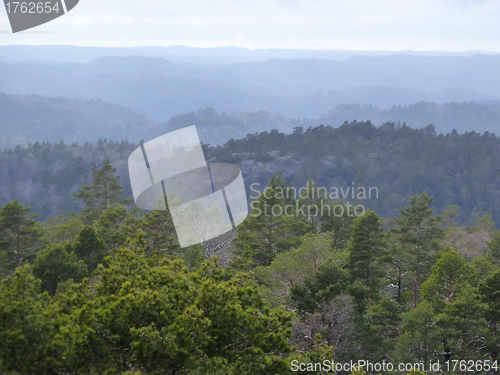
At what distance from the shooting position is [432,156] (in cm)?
15712

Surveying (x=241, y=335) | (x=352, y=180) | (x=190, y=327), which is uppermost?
(x=190, y=327)

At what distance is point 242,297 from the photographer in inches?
387

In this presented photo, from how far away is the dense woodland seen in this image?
861 cm

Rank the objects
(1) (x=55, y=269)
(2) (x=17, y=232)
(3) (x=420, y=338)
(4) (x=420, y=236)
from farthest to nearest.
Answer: (4) (x=420, y=236), (2) (x=17, y=232), (1) (x=55, y=269), (3) (x=420, y=338)

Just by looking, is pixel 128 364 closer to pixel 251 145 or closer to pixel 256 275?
pixel 256 275

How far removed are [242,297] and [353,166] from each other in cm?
15784

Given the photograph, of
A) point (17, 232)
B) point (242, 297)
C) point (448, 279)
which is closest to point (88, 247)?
point (17, 232)

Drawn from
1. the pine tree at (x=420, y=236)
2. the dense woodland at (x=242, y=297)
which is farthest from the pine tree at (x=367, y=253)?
the pine tree at (x=420, y=236)

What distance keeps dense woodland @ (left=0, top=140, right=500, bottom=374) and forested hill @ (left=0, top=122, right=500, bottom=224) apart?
106 meters

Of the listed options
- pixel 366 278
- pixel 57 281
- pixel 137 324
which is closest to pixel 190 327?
pixel 137 324

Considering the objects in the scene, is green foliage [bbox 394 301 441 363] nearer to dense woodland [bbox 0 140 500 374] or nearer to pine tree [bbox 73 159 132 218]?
dense woodland [bbox 0 140 500 374]

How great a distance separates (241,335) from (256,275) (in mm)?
14010

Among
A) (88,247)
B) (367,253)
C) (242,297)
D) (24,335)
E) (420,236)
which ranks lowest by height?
(420,236)

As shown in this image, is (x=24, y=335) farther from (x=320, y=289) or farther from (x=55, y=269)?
(x=55, y=269)
